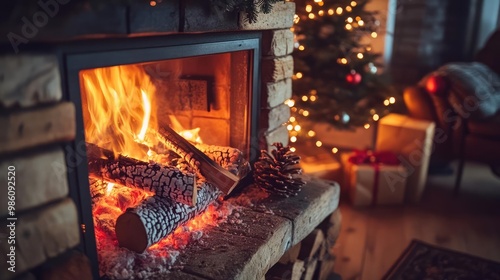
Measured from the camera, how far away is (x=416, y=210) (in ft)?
8.54

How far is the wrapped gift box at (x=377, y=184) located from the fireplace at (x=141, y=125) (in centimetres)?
83

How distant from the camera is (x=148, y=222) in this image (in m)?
1.21

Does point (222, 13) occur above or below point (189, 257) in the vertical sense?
above

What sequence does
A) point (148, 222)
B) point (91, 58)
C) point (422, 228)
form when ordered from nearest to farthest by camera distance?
point (91, 58)
point (148, 222)
point (422, 228)

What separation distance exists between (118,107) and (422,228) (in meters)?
1.72

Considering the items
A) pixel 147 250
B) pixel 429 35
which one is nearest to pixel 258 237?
pixel 147 250

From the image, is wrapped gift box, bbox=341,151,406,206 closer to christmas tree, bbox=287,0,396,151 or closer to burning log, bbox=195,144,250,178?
christmas tree, bbox=287,0,396,151

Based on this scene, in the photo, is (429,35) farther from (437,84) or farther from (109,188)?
(109,188)

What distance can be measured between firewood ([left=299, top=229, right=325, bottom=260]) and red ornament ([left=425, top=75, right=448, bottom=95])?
5.11 ft

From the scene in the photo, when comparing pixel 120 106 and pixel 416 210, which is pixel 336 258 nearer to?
pixel 416 210

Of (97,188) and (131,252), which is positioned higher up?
(97,188)

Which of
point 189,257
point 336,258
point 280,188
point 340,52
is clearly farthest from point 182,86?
point 340,52

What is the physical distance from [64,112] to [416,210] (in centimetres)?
220

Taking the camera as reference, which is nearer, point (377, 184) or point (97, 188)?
point (97, 188)
